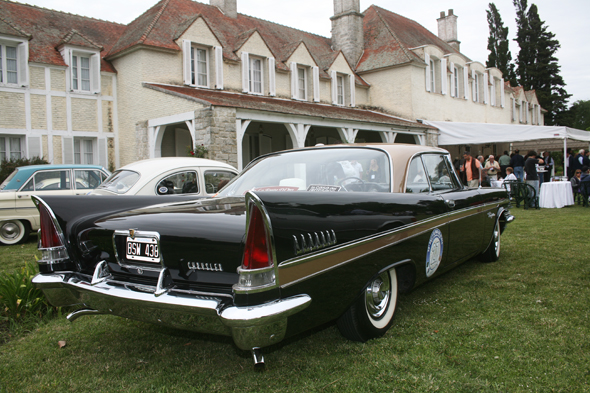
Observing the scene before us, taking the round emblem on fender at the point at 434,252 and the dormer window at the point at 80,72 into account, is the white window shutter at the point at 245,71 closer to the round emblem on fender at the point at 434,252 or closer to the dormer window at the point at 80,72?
the dormer window at the point at 80,72

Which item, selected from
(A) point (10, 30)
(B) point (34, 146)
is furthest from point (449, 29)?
(B) point (34, 146)

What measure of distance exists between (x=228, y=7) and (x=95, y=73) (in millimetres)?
7878

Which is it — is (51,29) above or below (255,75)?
above

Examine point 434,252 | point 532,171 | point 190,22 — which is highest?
point 190,22

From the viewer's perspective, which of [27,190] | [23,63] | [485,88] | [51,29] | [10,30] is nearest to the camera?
[27,190]

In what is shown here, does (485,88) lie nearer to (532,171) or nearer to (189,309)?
(532,171)

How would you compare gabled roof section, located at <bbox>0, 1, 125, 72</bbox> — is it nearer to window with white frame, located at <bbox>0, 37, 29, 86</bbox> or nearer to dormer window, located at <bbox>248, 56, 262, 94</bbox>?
window with white frame, located at <bbox>0, 37, 29, 86</bbox>

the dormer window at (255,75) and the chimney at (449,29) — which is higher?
the chimney at (449,29)

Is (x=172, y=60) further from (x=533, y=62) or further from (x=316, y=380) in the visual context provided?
(x=533, y=62)

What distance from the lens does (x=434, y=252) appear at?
144 inches

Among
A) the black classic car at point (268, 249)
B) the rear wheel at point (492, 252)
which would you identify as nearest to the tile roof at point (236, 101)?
the rear wheel at point (492, 252)

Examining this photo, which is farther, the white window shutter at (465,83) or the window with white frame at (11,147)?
the white window shutter at (465,83)

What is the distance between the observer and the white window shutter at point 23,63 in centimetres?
1413

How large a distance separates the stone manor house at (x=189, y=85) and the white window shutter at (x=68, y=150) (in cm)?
4
